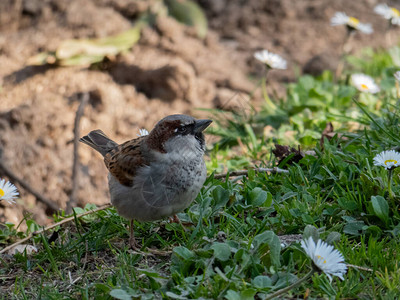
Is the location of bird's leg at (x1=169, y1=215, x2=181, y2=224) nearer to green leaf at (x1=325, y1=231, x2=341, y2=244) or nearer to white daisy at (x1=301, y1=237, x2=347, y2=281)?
green leaf at (x1=325, y1=231, x2=341, y2=244)

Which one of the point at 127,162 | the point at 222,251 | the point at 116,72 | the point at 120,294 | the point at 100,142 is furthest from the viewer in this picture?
the point at 116,72

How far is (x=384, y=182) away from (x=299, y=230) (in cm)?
65

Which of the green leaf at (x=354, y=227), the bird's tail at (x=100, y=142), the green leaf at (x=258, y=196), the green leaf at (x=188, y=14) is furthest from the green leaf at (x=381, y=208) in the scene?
the green leaf at (x=188, y=14)

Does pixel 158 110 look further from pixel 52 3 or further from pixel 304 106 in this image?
pixel 52 3

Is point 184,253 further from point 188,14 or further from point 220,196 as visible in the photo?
point 188,14

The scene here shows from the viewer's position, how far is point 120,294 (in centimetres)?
283

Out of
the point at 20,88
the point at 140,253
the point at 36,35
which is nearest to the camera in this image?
the point at 140,253

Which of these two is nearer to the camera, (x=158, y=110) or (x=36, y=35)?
(x=158, y=110)

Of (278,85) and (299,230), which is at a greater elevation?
(299,230)

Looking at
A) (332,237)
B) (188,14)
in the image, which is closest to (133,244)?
(332,237)

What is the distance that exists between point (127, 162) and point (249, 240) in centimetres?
104

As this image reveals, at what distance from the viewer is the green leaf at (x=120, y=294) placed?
9.23ft

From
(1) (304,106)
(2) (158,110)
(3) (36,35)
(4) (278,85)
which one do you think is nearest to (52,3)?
(3) (36,35)

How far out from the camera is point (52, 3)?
7.66m
